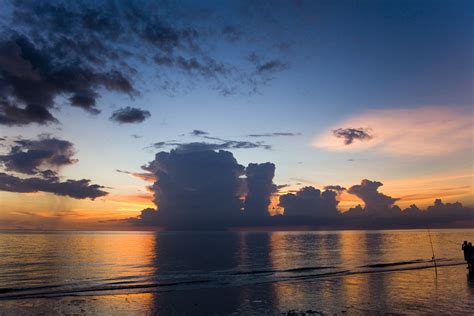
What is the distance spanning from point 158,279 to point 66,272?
19.5m

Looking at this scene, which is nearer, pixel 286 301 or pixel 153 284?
pixel 286 301

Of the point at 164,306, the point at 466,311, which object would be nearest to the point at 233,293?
the point at 164,306

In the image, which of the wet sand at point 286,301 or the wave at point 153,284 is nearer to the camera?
the wet sand at point 286,301

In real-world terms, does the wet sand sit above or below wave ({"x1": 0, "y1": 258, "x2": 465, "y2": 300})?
above

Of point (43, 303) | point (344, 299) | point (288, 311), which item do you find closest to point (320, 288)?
point (344, 299)

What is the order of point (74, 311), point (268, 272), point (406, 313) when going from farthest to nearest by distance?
point (268, 272), point (74, 311), point (406, 313)

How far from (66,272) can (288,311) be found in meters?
45.2

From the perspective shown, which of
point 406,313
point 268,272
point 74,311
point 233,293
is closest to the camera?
point 406,313

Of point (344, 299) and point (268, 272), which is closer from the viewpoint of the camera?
point (344, 299)

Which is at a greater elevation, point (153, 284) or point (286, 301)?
point (286, 301)

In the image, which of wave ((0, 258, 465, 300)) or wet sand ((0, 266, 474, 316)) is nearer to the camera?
wet sand ((0, 266, 474, 316))

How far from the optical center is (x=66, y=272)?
61031 millimetres

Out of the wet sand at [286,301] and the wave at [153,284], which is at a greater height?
the wet sand at [286,301]

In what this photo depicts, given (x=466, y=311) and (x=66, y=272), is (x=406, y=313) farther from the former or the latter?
(x=66, y=272)
